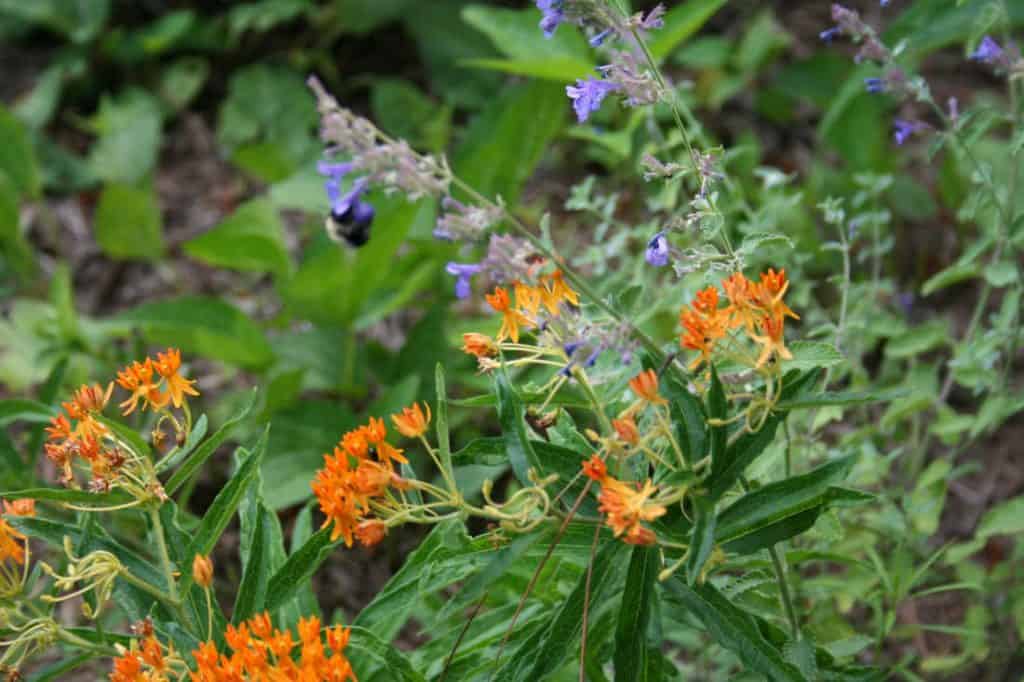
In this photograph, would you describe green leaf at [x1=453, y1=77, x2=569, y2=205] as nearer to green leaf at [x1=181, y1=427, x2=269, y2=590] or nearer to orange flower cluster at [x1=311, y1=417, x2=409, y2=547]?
green leaf at [x1=181, y1=427, x2=269, y2=590]

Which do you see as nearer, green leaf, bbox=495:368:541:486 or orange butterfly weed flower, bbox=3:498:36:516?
green leaf, bbox=495:368:541:486

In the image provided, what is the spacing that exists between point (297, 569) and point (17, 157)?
2758mm

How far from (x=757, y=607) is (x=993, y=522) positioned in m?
0.49

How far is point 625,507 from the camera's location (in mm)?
1276

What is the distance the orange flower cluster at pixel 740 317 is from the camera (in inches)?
53.1

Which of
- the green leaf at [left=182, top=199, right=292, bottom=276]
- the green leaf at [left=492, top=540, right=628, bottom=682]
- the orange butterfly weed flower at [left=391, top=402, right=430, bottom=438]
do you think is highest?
the orange butterfly weed flower at [left=391, top=402, right=430, bottom=438]

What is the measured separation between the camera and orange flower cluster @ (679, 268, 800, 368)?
1.35 meters

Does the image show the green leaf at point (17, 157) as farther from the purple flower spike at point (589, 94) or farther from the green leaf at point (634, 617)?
the green leaf at point (634, 617)

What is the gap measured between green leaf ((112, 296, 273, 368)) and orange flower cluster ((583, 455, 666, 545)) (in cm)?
171

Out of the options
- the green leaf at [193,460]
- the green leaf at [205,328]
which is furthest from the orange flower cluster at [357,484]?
the green leaf at [205,328]

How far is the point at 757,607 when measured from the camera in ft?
5.91

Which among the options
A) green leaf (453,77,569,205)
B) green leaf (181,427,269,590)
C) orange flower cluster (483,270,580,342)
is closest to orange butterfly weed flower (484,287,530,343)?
orange flower cluster (483,270,580,342)

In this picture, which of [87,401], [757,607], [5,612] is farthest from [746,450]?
[5,612]

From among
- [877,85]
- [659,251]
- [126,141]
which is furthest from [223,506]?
[126,141]
